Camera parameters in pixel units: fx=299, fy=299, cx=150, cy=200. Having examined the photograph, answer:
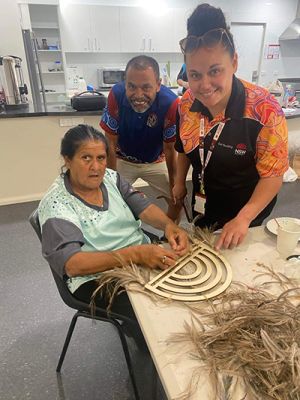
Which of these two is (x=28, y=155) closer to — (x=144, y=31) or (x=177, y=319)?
(x=177, y=319)

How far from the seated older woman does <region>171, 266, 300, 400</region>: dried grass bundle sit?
256 mm

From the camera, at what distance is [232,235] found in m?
1.08

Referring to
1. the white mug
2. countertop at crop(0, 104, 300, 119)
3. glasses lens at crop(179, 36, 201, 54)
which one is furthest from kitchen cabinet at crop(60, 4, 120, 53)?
the white mug

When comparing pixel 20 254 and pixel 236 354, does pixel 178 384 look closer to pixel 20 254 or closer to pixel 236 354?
pixel 236 354

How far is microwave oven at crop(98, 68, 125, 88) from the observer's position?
5877 mm

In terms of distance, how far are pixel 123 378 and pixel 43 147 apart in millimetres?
2442

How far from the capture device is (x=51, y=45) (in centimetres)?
557

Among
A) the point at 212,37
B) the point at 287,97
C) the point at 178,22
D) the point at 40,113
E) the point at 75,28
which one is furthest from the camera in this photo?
the point at 178,22

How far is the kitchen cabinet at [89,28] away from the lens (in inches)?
209

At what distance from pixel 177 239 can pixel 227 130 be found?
48cm

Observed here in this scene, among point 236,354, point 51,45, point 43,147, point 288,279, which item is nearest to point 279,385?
point 236,354

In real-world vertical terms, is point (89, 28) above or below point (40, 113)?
above

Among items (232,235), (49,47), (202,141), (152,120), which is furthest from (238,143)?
(49,47)

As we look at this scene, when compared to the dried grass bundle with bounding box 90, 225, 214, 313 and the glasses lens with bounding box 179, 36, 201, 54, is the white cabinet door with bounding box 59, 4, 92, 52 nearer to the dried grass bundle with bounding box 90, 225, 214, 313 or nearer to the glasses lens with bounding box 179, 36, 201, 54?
the glasses lens with bounding box 179, 36, 201, 54
